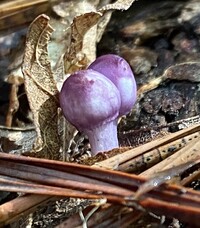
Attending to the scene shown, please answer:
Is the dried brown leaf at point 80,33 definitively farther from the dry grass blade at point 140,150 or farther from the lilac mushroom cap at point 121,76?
the dry grass blade at point 140,150

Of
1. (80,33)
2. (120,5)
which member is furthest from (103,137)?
(120,5)

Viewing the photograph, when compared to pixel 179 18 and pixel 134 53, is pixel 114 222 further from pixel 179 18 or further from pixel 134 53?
pixel 179 18

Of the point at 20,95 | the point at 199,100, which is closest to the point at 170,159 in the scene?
the point at 199,100

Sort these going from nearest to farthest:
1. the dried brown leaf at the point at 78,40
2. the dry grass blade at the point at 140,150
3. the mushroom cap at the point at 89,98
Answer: the dry grass blade at the point at 140,150, the mushroom cap at the point at 89,98, the dried brown leaf at the point at 78,40

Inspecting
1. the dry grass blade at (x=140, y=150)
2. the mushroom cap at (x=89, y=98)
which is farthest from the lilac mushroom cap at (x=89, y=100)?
the dry grass blade at (x=140, y=150)

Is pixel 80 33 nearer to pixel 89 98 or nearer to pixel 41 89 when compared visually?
pixel 41 89

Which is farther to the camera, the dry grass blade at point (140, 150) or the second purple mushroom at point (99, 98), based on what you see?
the second purple mushroom at point (99, 98)
